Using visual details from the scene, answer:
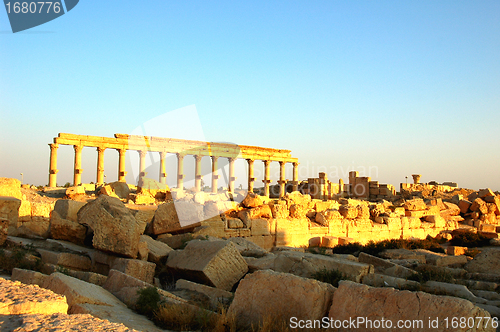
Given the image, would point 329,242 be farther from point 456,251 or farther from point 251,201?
point 456,251

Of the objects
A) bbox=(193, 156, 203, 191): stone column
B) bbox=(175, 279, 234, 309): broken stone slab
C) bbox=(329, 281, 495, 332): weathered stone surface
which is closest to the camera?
bbox=(329, 281, 495, 332): weathered stone surface

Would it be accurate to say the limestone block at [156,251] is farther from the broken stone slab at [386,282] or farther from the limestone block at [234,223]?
the limestone block at [234,223]

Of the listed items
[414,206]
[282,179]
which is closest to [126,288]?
[414,206]

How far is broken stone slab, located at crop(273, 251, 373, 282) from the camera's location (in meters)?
5.90

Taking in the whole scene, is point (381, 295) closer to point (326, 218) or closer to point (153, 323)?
point (153, 323)

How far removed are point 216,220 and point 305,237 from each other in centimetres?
392

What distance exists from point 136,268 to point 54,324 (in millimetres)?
3152

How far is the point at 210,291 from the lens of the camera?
5262 millimetres

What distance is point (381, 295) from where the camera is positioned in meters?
3.49

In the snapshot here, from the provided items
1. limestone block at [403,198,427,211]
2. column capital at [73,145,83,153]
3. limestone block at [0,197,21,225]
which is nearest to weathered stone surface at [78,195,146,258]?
limestone block at [0,197,21,225]

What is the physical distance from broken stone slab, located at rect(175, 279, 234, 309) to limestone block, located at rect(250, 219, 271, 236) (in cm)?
663

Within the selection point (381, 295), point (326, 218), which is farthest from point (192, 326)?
point (326, 218)

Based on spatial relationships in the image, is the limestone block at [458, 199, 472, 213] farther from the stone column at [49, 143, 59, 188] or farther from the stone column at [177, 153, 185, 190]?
the stone column at [49, 143, 59, 188]

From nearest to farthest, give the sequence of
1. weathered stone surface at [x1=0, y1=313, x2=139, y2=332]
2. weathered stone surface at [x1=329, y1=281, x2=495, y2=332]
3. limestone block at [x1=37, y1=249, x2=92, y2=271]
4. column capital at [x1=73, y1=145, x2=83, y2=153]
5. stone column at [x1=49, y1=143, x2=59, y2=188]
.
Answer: weathered stone surface at [x1=0, y1=313, x2=139, y2=332], weathered stone surface at [x1=329, y1=281, x2=495, y2=332], limestone block at [x1=37, y1=249, x2=92, y2=271], stone column at [x1=49, y1=143, x2=59, y2=188], column capital at [x1=73, y1=145, x2=83, y2=153]
